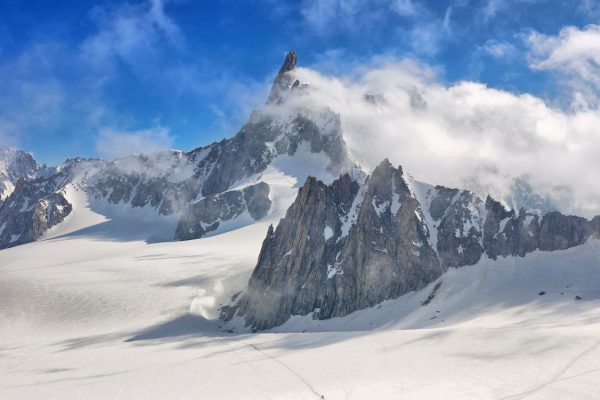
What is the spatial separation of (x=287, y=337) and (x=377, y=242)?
1487 inches

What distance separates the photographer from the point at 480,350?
34469mm

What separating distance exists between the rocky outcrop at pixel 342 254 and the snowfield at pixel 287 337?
4.23 m

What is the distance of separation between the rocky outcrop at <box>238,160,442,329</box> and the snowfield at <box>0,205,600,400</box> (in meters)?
4.23

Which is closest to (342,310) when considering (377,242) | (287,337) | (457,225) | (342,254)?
(342,254)

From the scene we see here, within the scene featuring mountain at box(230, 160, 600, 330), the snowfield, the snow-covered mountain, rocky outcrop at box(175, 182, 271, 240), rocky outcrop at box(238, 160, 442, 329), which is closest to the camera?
the snowfield

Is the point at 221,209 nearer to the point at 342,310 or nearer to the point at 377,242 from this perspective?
the point at 377,242

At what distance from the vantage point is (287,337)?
55531 mm

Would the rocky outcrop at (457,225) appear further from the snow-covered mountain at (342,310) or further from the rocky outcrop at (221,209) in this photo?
the rocky outcrop at (221,209)

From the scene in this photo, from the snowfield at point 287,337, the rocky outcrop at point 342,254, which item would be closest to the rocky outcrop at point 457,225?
the rocky outcrop at point 342,254

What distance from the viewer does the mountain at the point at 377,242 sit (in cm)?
8469

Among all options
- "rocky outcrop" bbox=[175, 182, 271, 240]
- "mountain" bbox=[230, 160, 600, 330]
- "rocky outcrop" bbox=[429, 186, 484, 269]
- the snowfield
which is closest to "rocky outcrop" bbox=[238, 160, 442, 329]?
"mountain" bbox=[230, 160, 600, 330]

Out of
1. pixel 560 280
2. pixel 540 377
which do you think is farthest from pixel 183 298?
pixel 540 377

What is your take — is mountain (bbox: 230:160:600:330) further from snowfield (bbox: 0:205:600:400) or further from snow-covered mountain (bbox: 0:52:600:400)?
snowfield (bbox: 0:205:600:400)

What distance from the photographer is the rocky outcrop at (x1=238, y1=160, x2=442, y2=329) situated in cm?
8425
